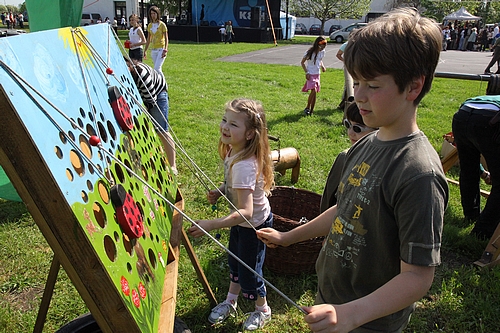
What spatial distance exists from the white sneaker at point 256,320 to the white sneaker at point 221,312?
129mm

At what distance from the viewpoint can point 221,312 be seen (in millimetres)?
2443

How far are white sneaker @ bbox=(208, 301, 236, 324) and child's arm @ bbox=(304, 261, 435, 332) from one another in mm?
1484

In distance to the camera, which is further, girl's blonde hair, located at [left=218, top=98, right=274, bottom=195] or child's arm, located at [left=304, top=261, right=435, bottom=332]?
girl's blonde hair, located at [left=218, top=98, right=274, bottom=195]

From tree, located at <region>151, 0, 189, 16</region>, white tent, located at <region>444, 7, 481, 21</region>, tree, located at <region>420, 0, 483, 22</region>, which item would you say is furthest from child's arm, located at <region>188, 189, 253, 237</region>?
tree, located at <region>420, 0, 483, 22</region>

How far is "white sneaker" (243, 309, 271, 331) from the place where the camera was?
2.39 m

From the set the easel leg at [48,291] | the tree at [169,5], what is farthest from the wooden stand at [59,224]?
the tree at [169,5]

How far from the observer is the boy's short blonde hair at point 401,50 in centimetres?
103

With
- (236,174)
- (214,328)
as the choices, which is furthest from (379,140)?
(214,328)

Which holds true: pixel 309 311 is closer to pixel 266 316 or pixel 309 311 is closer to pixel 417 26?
pixel 417 26

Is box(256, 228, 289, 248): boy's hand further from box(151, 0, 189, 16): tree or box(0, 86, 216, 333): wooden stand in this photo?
box(151, 0, 189, 16): tree

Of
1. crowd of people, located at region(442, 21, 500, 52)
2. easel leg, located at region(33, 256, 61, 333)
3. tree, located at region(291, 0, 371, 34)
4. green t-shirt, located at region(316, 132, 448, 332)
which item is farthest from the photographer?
tree, located at region(291, 0, 371, 34)

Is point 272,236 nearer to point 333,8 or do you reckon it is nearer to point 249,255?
point 249,255

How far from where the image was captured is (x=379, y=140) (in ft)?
4.01

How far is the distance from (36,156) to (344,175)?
94 centimetres
